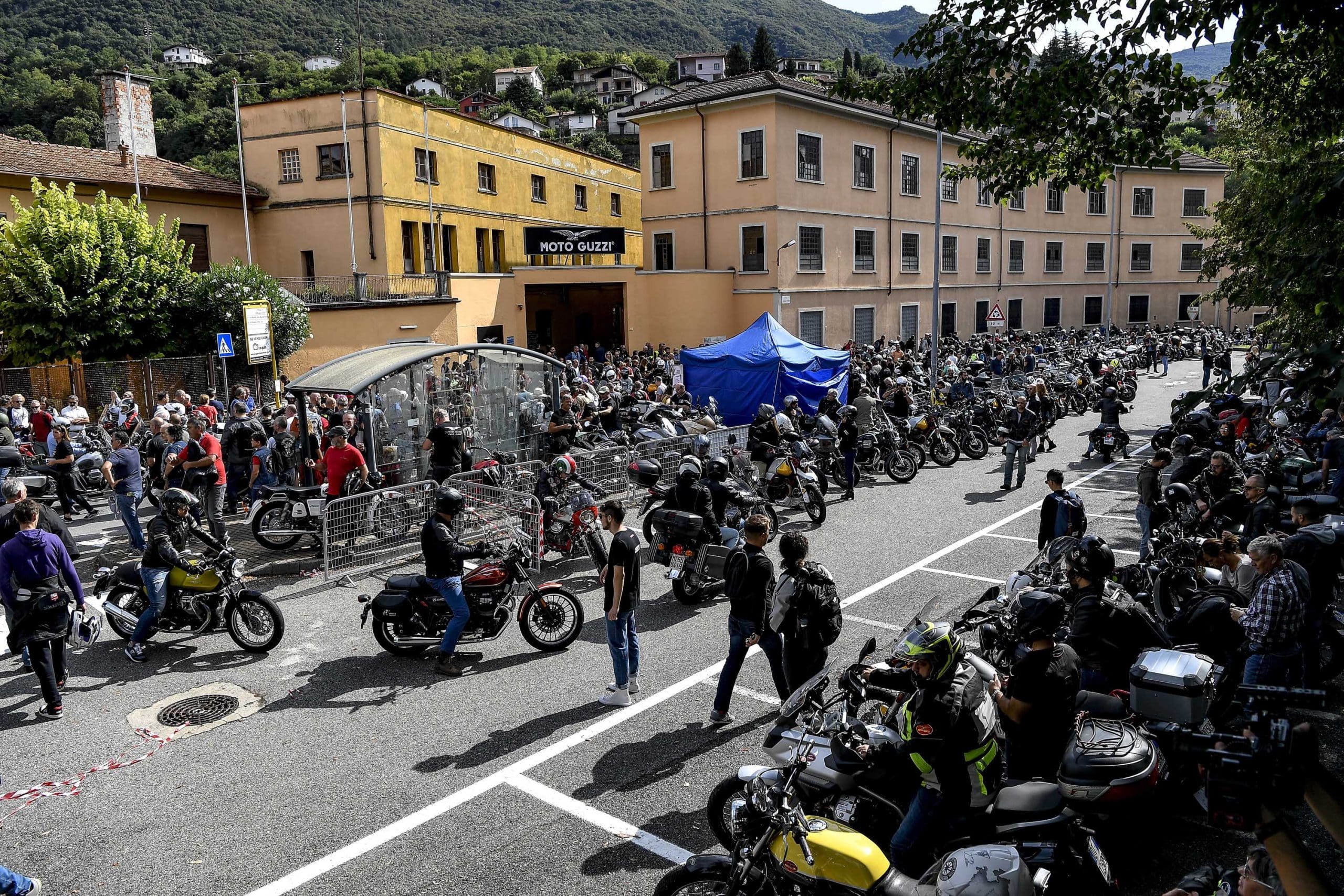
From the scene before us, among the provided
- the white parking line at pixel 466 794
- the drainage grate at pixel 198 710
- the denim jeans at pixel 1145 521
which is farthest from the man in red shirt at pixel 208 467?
the denim jeans at pixel 1145 521

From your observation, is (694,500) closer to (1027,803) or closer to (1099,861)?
(1027,803)

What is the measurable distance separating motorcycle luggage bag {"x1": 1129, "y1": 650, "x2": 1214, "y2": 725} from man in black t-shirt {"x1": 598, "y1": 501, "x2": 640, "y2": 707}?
3555mm

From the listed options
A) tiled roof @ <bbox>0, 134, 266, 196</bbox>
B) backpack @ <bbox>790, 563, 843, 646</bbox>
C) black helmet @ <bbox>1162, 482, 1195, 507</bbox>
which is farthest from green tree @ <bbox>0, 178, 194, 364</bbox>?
black helmet @ <bbox>1162, 482, 1195, 507</bbox>

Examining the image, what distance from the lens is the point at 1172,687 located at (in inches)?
215

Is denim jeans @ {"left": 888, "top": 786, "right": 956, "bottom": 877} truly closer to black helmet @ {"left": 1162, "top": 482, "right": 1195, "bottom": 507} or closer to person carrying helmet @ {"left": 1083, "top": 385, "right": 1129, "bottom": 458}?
black helmet @ {"left": 1162, "top": 482, "right": 1195, "bottom": 507}

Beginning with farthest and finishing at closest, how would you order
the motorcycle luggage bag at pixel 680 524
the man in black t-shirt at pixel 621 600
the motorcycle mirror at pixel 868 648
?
the motorcycle luggage bag at pixel 680 524 → the man in black t-shirt at pixel 621 600 → the motorcycle mirror at pixel 868 648

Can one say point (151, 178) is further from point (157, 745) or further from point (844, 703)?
point (844, 703)

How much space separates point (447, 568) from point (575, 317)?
1344 inches

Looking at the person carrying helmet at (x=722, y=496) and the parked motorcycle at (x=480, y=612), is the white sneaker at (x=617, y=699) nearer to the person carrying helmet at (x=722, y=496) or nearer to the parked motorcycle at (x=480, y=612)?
the parked motorcycle at (x=480, y=612)

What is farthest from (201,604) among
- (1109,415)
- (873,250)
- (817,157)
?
(873,250)

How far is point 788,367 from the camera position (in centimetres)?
2006

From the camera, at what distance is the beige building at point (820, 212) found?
32.2 meters

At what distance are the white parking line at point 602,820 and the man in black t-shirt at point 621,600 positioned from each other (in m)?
1.34

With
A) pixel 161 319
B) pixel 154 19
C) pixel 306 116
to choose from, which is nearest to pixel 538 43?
pixel 154 19
